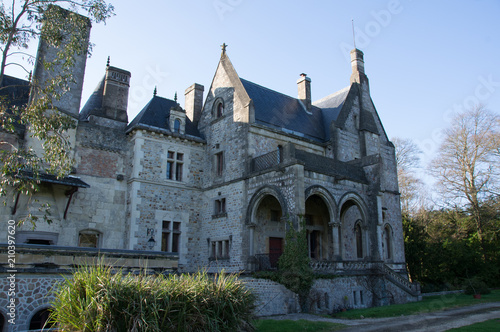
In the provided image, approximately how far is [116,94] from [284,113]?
31.4 feet

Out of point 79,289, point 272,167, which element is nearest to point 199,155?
point 272,167

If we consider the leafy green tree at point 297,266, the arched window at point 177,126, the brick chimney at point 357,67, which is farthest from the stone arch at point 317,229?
the brick chimney at point 357,67

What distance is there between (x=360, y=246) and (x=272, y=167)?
27.7 ft

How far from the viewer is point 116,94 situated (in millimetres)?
21062

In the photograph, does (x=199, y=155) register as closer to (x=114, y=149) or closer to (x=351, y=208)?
(x=114, y=149)

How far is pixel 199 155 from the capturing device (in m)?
22.5

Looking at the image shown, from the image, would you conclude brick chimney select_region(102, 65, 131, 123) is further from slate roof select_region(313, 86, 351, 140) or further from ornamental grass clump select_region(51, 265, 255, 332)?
ornamental grass clump select_region(51, 265, 255, 332)

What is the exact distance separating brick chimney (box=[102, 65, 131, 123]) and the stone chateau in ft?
0.18

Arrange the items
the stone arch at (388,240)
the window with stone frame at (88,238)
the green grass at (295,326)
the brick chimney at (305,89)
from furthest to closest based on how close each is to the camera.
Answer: the brick chimney at (305,89)
the stone arch at (388,240)
the window with stone frame at (88,238)
the green grass at (295,326)

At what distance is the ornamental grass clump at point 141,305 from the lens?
6500mm

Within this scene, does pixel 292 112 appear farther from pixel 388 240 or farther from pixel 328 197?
pixel 388 240

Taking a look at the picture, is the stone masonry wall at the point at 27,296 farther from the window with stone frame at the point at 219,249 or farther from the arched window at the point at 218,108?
the arched window at the point at 218,108

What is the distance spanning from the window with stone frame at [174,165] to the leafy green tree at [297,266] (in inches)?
309

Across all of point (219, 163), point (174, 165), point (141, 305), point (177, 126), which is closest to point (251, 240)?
point (219, 163)
